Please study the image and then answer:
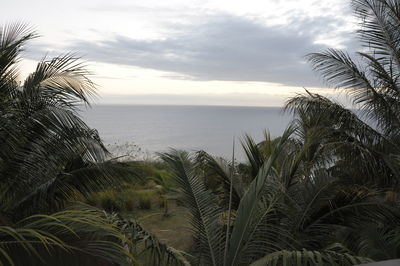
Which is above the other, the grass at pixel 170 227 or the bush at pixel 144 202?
the bush at pixel 144 202

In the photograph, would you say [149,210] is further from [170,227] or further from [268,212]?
[268,212]

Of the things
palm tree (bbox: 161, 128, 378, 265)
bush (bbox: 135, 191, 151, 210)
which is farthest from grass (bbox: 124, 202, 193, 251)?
palm tree (bbox: 161, 128, 378, 265)

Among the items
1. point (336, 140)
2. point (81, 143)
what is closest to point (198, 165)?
point (81, 143)

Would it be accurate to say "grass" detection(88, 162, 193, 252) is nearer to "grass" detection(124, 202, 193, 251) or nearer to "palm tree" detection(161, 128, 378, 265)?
"grass" detection(124, 202, 193, 251)

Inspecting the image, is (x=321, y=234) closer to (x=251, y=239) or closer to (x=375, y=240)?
(x=375, y=240)

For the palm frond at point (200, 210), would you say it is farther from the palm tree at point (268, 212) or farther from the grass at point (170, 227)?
the grass at point (170, 227)

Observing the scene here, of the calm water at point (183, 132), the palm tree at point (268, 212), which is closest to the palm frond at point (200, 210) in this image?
the palm tree at point (268, 212)

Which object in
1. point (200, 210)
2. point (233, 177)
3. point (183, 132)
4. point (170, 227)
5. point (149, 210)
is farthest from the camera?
point (183, 132)

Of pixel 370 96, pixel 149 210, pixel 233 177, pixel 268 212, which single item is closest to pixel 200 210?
pixel 268 212

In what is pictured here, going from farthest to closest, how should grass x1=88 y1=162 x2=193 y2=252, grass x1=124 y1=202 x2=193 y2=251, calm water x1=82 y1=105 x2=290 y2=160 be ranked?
calm water x1=82 y1=105 x2=290 y2=160, grass x1=88 y1=162 x2=193 y2=252, grass x1=124 y1=202 x2=193 y2=251

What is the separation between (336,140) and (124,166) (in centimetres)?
362

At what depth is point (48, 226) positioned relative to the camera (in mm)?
2197

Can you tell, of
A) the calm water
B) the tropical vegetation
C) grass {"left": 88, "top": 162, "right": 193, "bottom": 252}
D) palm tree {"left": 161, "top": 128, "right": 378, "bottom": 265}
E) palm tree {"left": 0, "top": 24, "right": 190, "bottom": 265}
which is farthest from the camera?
the calm water

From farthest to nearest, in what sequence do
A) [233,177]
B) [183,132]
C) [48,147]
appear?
[183,132], [233,177], [48,147]
